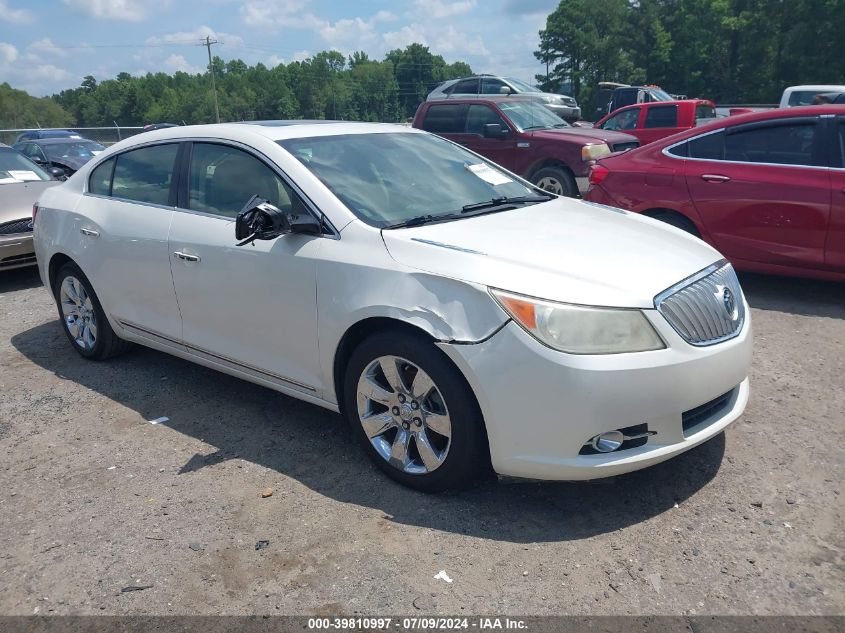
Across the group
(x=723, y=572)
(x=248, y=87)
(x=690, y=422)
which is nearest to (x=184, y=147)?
(x=690, y=422)

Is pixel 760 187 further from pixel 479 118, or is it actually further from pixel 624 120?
pixel 624 120

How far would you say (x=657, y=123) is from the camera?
637 inches

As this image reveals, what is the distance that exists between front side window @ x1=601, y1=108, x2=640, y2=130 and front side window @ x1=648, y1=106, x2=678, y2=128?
0.95 feet

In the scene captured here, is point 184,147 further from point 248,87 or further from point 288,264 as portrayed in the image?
point 248,87

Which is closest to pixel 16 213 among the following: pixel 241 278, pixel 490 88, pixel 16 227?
pixel 16 227

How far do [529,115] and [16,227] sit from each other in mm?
7839

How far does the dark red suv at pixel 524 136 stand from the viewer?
11219 mm

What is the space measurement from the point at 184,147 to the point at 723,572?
146 inches

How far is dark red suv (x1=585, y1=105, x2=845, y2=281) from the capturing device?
5801 mm

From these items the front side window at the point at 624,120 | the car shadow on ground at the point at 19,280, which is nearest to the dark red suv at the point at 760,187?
the car shadow on ground at the point at 19,280

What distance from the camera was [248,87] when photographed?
7850 centimetres

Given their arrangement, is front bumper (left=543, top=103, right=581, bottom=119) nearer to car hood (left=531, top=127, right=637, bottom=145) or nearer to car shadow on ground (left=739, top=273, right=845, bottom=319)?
car hood (left=531, top=127, right=637, bottom=145)

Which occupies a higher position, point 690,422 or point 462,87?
point 462,87

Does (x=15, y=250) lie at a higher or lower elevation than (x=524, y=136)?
lower
